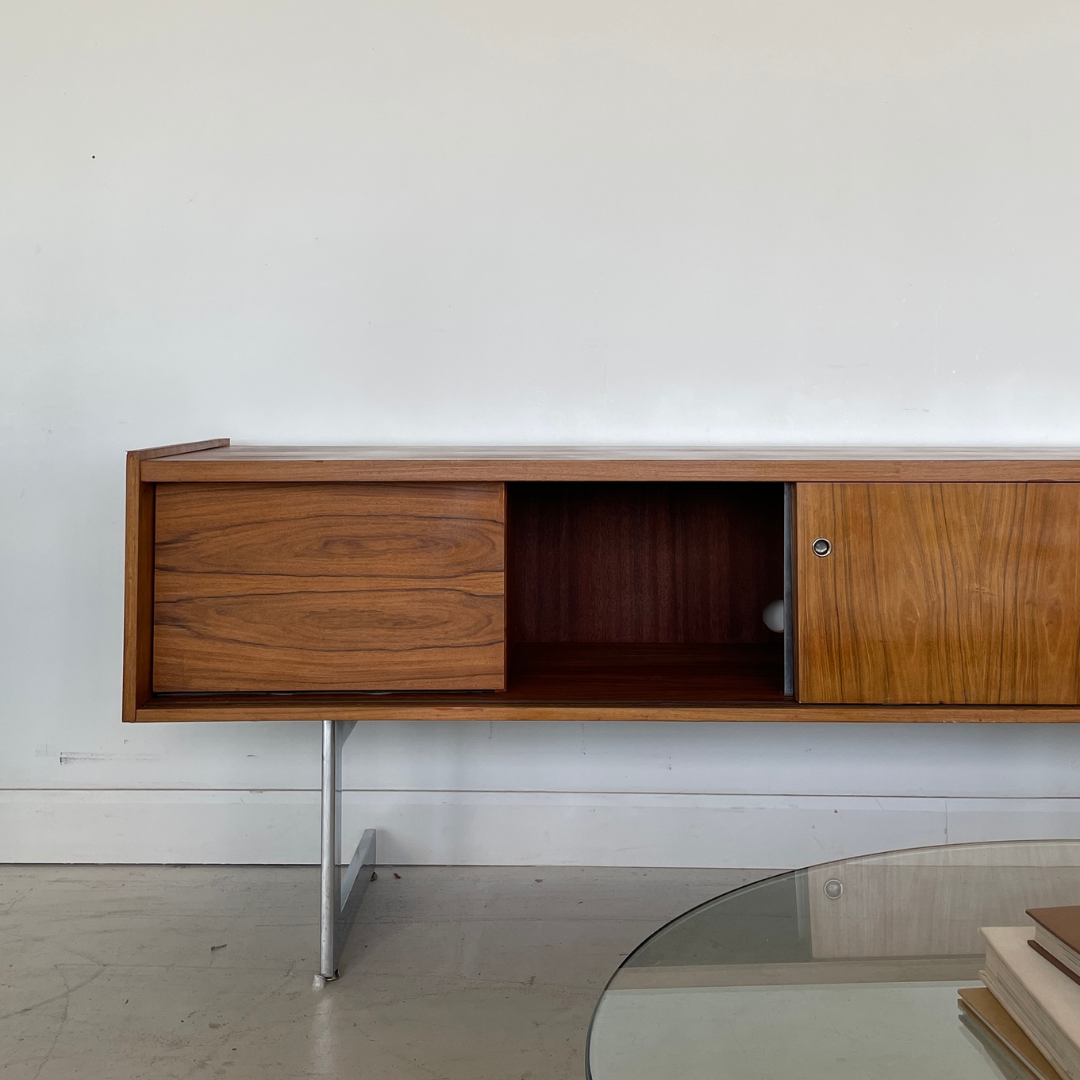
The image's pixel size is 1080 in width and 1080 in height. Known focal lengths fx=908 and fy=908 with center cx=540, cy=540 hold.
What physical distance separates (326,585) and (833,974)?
33.9 inches

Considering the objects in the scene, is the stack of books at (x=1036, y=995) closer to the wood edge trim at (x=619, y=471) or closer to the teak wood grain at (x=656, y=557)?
the wood edge trim at (x=619, y=471)

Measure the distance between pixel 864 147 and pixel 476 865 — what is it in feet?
5.37

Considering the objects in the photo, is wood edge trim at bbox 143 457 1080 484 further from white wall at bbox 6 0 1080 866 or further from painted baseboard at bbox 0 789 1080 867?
painted baseboard at bbox 0 789 1080 867

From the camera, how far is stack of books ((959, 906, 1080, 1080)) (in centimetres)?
63

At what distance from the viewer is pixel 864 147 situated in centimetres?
177

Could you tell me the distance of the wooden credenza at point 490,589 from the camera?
4.33 feet

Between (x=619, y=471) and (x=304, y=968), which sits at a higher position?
(x=619, y=471)

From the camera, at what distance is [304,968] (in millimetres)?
1514

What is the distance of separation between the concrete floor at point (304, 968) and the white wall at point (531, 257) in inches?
10.4

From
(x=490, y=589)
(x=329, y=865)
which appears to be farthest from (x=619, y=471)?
(x=329, y=865)

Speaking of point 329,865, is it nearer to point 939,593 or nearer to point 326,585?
point 326,585

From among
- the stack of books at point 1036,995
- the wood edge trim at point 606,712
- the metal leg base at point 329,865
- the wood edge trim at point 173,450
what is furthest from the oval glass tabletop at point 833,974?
the wood edge trim at point 173,450

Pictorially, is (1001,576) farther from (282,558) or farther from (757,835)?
(282,558)

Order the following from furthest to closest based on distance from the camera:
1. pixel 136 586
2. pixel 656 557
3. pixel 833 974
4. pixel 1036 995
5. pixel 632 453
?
pixel 656 557 → pixel 632 453 → pixel 136 586 → pixel 833 974 → pixel 1036 995
